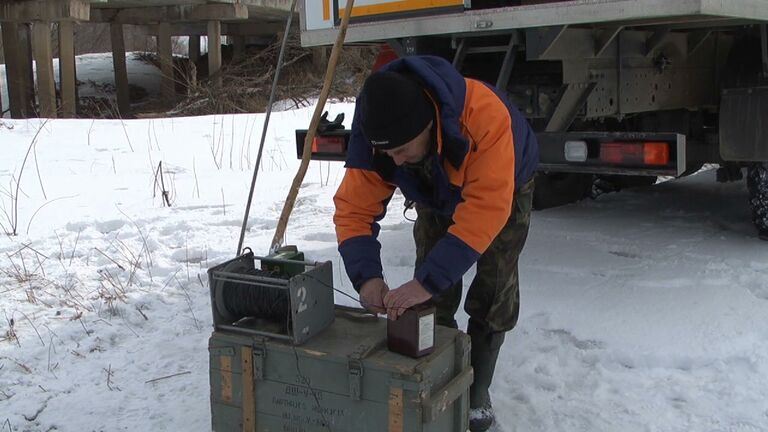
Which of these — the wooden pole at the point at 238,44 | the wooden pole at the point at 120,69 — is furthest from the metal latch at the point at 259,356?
the wooden pole at the point at 238,44

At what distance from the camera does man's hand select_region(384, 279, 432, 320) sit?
2375mm

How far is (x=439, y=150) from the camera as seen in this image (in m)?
2.36

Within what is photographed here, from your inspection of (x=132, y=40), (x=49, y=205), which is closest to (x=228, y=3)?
(x=49, y=205)

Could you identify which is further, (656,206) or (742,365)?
(656,206)

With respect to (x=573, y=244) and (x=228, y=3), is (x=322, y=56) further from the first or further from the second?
(x=573, y=244)

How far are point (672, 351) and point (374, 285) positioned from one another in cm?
155

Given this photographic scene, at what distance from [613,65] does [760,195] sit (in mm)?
1333

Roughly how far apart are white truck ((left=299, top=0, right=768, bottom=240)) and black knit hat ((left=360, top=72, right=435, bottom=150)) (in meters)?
1.61

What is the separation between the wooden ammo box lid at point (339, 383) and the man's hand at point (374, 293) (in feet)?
0.30

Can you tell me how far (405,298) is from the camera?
2389 mm

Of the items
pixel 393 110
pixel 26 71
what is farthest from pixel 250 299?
pixel 26 71

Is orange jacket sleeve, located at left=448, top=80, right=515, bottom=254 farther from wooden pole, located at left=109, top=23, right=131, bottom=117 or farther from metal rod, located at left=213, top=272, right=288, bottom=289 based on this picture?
wooden pole, located at left=109, top=23, right=131, bottom=117

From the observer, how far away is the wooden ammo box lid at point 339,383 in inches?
90.0

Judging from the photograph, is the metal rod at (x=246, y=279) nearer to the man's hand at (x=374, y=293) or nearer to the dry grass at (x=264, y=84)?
the man's hand at (x=374, y=293)
